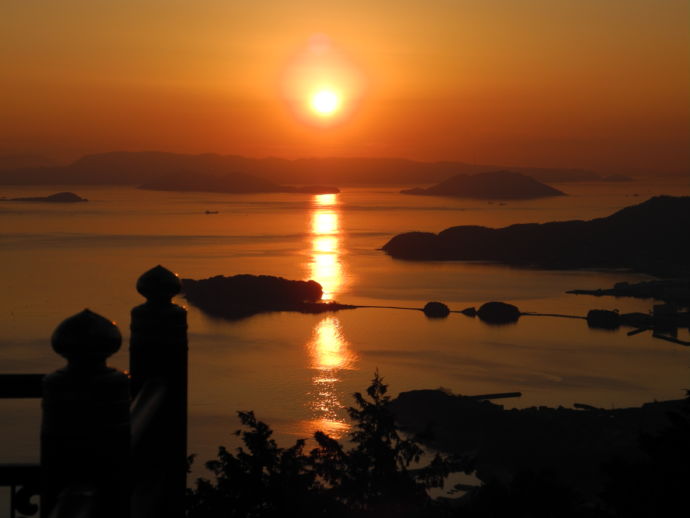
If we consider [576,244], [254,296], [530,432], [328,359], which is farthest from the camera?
[576,244]

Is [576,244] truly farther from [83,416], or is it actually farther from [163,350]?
[83,416]

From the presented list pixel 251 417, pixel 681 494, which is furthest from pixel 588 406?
pixel 681 494

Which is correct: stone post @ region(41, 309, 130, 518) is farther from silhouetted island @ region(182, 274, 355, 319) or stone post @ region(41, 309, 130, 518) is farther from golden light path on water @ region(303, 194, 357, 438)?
silhouetted island @ region(182, 274, 355, 319)

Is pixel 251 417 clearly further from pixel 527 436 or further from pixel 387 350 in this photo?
pixel 387 350

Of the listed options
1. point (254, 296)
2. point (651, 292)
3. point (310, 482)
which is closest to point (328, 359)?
point (254, 296)

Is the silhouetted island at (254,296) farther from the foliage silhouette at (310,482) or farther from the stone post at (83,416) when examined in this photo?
the stone post at (83,416)

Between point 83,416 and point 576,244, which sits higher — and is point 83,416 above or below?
above
